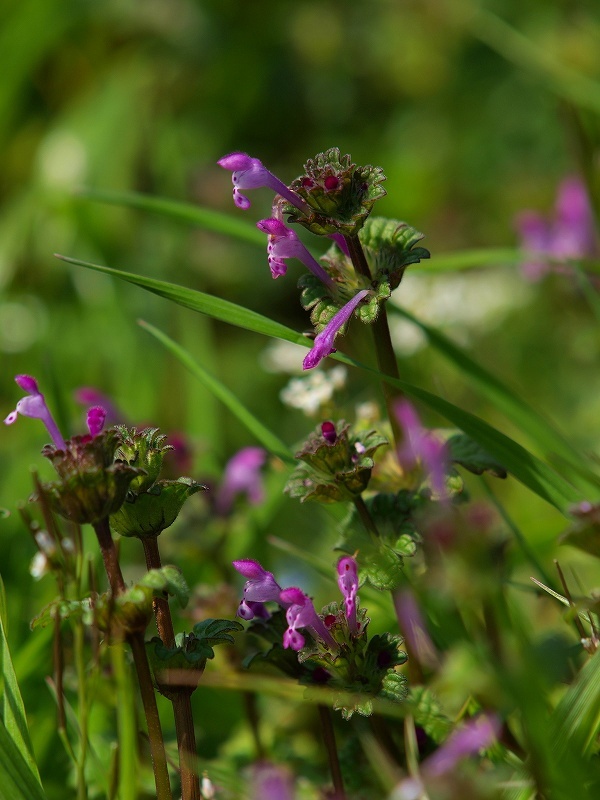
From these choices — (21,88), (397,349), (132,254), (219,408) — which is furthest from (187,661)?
(21,88)

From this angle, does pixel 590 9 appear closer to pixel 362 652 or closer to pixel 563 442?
pixel 563 442

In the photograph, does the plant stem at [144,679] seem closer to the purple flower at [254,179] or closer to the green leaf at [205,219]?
the purple flower at [254,179]

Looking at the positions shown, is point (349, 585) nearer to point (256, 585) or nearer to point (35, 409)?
point (256, 585)

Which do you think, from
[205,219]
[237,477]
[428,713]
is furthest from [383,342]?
[237,477]

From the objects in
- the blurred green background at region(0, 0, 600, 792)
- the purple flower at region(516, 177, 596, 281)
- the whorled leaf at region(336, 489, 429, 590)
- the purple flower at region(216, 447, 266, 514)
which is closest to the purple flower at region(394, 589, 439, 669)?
the whorled leaf at region(336, 489, 429, 590)

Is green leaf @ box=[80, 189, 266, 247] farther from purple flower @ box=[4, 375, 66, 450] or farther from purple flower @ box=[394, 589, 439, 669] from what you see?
purple flower @ box=[394, 589, 439, 669]
